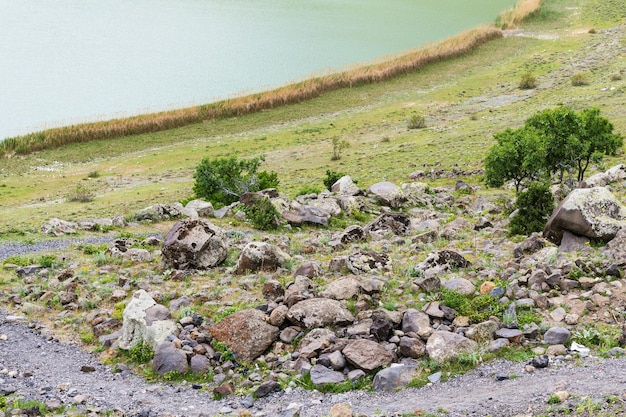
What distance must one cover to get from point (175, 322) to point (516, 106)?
37598 millimetres

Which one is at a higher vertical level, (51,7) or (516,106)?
(51,7)

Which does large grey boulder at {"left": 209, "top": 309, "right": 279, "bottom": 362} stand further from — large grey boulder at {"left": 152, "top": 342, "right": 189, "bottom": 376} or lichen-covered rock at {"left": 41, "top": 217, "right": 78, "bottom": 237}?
lichen-covered rock at {"left": 41, "top": 217, "right": 78, "bottom": 237}

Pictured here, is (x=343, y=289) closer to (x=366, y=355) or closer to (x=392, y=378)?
(x=366, y=355)

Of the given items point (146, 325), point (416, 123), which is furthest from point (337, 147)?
point (146, 325)

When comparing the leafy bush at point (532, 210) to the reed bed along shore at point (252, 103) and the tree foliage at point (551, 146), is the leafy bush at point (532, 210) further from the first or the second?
the reed bed along shore at point (252, 103)

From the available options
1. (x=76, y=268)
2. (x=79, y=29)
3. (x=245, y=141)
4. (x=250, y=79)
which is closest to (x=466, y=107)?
(x=245, y=141)

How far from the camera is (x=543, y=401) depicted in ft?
30.7

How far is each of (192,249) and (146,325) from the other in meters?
4.50

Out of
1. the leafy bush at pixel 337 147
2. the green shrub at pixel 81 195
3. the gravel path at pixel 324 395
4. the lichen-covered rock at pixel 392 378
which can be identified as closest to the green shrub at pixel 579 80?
the leafy bush at pixel 337 147

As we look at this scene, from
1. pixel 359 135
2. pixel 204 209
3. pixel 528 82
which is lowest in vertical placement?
pixel 204 209

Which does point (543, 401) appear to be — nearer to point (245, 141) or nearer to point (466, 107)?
point (245, 141)

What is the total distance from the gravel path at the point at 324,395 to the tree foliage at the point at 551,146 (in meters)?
14.5

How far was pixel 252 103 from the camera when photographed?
53.0m

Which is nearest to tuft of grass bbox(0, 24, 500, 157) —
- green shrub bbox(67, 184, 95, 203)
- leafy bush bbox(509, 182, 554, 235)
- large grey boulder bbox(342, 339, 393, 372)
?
green shrub bbox(67, 184, 95, 203)
